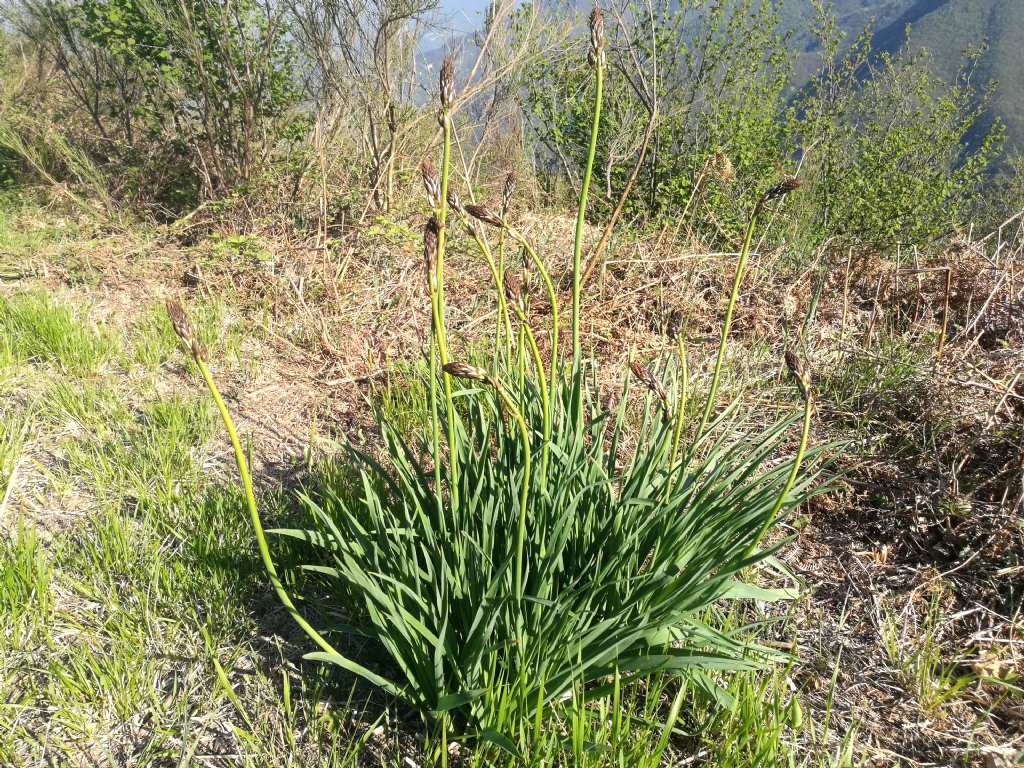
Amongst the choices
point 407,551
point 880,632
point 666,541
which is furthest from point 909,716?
point 407,551

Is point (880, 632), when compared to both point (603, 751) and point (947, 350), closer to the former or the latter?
point (603, 751)

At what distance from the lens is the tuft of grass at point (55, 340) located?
3.00 meters

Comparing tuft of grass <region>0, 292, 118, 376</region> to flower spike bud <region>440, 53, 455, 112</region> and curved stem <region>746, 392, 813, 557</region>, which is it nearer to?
flower spike bud <region>440, 53, 455, 112</region>

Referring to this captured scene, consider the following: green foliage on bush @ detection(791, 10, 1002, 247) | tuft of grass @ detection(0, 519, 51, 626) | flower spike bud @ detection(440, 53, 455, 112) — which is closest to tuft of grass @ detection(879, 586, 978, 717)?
flower spike bud @ detection(440, 53, 455, 112)

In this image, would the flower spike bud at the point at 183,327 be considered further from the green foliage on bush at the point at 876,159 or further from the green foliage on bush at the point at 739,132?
the green foliage on bush at the point at 876,159

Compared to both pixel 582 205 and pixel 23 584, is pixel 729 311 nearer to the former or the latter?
pixel 582 205

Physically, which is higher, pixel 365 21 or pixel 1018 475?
pixel 365 21

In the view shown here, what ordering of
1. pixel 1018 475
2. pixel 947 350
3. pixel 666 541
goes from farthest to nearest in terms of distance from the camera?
1. pixel 947 350
2. pixel 1018 475
3. pixel 666 541

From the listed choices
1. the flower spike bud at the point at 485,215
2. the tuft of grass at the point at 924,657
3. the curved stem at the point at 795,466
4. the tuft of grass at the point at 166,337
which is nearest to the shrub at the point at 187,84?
the tuft of grass at the point at 166,337

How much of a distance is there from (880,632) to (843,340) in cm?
177

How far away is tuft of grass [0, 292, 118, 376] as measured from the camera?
3.00m

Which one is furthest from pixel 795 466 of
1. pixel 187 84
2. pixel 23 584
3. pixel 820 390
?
pixel 187 84

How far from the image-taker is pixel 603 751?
117 centimetres

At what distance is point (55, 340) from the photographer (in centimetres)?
305
